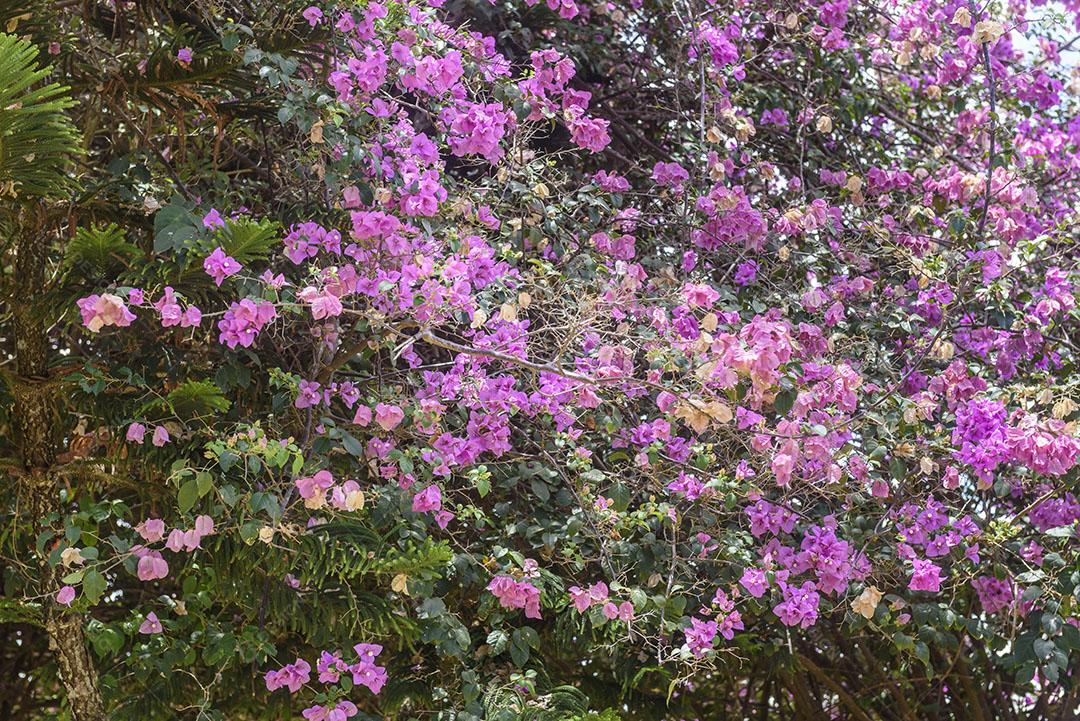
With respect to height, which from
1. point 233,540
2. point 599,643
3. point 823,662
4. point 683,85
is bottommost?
point 823,662

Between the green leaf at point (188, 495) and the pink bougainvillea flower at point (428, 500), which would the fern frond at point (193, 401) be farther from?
the pink bougainvillea flower at point (428, 500)

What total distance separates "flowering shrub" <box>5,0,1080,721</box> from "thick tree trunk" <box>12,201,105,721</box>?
33mm

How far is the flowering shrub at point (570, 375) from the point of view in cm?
246

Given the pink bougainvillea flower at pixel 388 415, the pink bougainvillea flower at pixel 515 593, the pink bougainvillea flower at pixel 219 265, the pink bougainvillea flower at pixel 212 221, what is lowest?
the pink bougainvillea flower at pixel 515 593

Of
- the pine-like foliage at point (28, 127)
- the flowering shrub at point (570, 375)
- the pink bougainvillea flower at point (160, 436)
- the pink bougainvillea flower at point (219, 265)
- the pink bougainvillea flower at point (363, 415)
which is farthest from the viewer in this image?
the pink bougainvillea flower at point (363, 415)

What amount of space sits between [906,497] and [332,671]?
1.56 metres

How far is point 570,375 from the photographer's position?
228 centimetres

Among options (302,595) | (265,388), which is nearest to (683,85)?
(265,388)

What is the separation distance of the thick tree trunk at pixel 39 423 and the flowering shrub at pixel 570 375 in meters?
0.03

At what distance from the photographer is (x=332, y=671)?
2684mm

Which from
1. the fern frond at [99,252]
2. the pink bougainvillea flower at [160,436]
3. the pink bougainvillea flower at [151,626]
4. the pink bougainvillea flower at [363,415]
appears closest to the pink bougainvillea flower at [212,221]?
the fern frond at [99,252]

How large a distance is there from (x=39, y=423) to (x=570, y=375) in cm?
107

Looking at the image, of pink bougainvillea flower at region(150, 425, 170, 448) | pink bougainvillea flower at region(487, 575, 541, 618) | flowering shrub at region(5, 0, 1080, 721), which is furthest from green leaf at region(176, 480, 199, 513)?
pink bougainvillea flower at region(487, 575, 541, 618)

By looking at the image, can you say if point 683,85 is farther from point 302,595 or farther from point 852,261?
point 302,595
